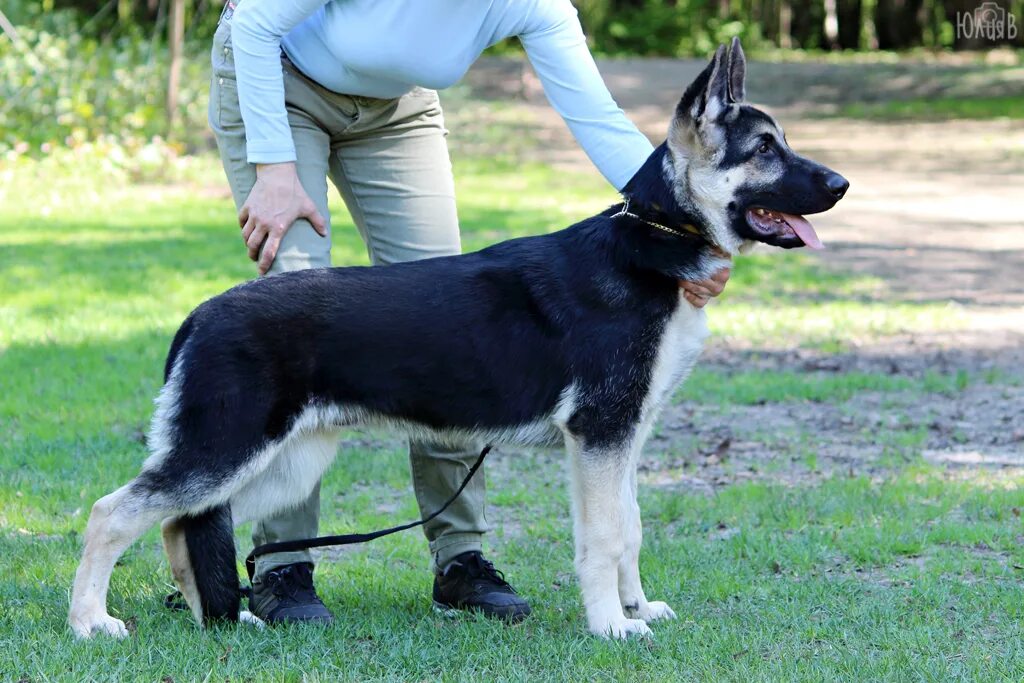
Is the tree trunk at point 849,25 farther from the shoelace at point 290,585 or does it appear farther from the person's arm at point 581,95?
the shoelace at point 290,585

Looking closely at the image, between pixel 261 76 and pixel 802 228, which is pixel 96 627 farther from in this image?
pixel 802 228

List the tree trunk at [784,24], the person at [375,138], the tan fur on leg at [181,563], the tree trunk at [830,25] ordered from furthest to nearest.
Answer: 1. the tree trunk at [784,24]
2. the tree trunk at [830,25]
3. the person at [375,138]
4. the tan fur on leg at [181,563]

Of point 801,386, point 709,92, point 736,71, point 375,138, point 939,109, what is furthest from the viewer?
point 939,109

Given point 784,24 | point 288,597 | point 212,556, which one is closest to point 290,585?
point 288,597

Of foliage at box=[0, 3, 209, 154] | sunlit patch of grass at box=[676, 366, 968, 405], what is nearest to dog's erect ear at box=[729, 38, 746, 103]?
sunlit patch of grass at box=[676, 366, 968, 405]

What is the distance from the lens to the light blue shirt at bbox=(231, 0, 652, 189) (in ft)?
14.2

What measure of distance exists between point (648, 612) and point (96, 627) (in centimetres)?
200

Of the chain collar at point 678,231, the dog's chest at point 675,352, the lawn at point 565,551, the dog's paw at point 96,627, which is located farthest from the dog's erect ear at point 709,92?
the dog's paw at point 96,627

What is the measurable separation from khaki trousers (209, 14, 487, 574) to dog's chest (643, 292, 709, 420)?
3.05 feet

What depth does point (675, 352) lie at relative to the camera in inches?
170

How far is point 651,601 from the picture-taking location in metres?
4.81

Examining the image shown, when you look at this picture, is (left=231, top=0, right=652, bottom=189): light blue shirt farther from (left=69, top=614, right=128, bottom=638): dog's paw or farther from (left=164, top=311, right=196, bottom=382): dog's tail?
(left=69, top=614, right=128, bottom=638): dog's paw

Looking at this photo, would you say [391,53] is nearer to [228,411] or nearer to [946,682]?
[228,411]

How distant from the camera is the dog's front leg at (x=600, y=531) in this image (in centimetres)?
426
